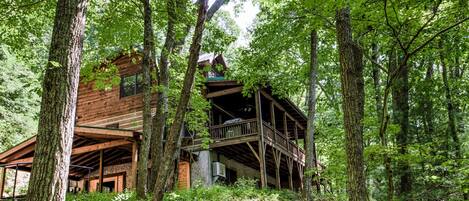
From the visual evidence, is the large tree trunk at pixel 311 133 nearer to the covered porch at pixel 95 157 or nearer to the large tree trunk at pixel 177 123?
the covered porch at pixel 95 157

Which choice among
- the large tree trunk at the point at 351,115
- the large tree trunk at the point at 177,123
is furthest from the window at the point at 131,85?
the large tree trunk at the point at 351,115

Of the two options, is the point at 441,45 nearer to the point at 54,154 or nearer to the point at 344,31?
the point at 344,31

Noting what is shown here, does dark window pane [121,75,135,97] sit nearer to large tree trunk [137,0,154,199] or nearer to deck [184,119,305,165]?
deck [184,119,305,165]

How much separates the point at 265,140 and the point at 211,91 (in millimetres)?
3382

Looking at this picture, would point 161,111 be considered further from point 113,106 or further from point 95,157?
point 113,106

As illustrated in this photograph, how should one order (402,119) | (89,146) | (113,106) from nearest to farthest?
1. (402,119)
2. (89,146)
3. (113,106)

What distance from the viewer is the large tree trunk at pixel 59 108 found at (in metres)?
4.19

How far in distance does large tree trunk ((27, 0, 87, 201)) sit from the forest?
0.04ft

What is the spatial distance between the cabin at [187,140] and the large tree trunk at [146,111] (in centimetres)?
→ 343

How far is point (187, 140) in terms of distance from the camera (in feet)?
54.6

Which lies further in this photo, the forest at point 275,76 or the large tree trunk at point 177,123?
the large tree trunk at point 177,123

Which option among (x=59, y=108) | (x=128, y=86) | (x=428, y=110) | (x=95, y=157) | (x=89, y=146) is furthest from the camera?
(x=128, y=86)

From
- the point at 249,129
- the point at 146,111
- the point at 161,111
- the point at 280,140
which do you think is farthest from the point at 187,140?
the point at 146,111

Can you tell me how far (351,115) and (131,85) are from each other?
15065 millimetres
